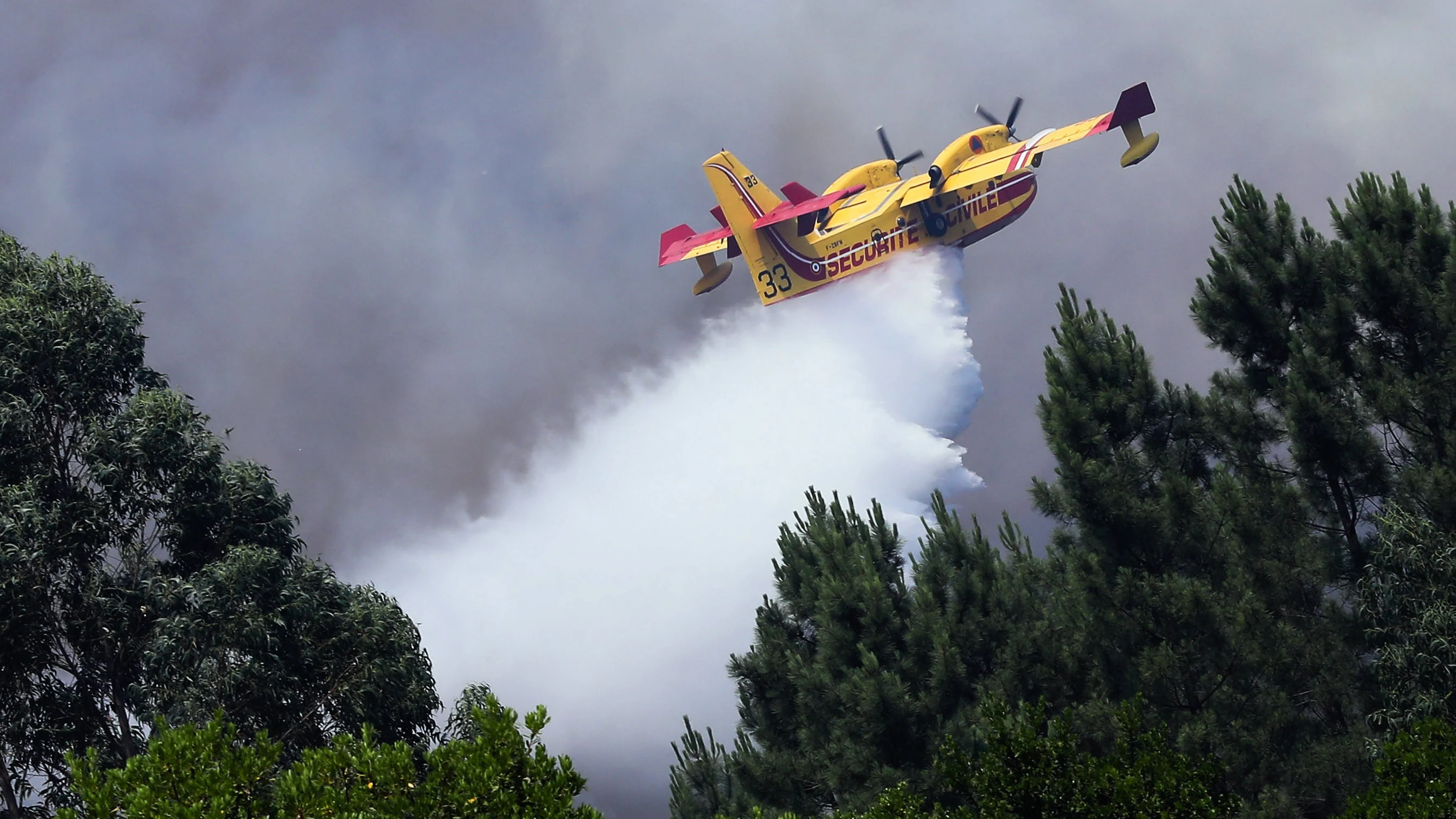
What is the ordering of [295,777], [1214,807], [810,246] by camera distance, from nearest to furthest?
1. [295,777]
2. [1214,807]
3. [810,246]

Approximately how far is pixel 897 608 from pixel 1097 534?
13.4 feet

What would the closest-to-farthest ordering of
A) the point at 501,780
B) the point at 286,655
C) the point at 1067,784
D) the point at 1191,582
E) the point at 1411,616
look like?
the point at 501,780 → the point at 1067,784 → the point at 1411,616 → the point at 1191,582 → the point at 286,655

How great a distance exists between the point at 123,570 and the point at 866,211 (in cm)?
3871

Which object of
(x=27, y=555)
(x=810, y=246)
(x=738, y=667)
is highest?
(x=810, y=246)

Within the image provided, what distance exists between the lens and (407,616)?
2831 centimetres

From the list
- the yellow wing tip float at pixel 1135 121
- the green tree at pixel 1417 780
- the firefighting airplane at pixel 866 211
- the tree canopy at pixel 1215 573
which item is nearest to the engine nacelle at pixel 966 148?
the firefighting airplane at pixel 866 211

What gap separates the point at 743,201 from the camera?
58.6 m

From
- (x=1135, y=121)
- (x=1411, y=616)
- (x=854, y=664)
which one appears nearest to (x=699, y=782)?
(x=854, y=664)

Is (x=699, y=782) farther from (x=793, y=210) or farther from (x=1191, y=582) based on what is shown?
(x=793, y=210)

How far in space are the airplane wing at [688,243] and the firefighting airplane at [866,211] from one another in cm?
291

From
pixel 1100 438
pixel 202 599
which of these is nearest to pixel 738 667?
pixel 1100 438

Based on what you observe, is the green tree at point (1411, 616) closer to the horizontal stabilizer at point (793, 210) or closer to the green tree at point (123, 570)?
the green tree at point (123, 570)

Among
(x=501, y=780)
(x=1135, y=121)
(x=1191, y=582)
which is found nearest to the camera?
(x=501, y=780)

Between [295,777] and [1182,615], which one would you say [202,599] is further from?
[1182,615]
